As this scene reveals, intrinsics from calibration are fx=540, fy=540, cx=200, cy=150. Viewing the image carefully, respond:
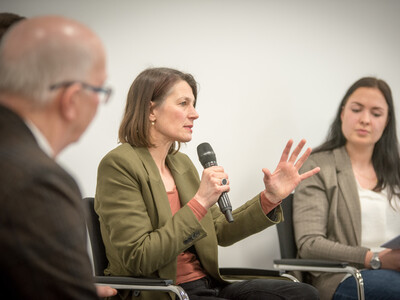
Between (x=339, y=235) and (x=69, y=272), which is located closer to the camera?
(x=69, y=272)

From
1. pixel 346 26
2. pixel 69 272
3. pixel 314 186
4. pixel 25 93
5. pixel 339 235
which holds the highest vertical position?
pixel 346 26

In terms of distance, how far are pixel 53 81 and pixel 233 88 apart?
6.76 ft

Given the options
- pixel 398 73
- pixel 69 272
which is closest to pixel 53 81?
pixel 69 272

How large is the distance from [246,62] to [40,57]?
2.17 metres

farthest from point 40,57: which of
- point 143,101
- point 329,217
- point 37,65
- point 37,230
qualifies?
point 329,217

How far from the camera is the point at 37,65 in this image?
1.00 metres

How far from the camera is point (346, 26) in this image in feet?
11.4

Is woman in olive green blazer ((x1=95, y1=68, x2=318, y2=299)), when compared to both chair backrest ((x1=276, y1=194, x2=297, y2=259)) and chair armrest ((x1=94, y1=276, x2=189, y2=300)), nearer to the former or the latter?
chair armrest ((x1=94, y1=276, x2=189, y2=300))

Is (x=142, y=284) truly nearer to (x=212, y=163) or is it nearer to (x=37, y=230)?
(x=212, y=163)

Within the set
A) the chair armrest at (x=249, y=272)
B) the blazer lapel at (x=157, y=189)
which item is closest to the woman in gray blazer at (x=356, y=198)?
the chair armrest at (x=249, y=272)

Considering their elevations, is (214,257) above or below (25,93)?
below

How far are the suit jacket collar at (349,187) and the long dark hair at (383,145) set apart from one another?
0.11 meters

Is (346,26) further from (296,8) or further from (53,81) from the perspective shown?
(53,81)

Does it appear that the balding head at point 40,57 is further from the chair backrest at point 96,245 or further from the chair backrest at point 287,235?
the chair backrest at point 287,235
